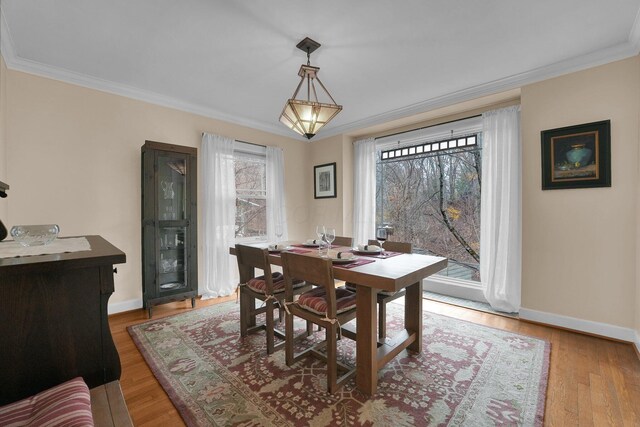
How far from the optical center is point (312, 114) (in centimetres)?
218

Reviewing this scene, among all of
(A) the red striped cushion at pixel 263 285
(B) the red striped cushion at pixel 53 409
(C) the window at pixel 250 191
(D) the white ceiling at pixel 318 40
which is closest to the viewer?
(B) the red striped cushion at pixel 53 409

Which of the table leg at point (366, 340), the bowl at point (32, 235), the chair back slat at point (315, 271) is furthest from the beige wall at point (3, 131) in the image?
the table leg at point (366, 340)

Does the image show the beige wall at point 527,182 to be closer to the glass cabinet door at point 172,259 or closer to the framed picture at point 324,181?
the glass cabinet door at point 172,259

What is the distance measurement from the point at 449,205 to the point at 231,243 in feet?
10.1

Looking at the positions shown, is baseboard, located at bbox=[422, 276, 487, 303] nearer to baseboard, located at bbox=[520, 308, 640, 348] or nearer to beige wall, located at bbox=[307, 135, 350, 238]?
baseboard, located at bbox=[520, 308, 640, 348]

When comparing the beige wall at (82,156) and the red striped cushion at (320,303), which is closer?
the red striped cushion at (320,303)

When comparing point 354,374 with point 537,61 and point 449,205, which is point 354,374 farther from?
point 537,61

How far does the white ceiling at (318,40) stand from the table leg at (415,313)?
201 cm

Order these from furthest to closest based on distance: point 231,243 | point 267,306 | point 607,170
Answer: point 231,243 → point 607,170 → point 267,306

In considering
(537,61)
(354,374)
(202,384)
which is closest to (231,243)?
(202,384)

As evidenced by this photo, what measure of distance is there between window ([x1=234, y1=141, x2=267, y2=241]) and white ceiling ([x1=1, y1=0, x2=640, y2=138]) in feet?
3.55

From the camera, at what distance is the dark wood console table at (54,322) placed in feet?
2.85

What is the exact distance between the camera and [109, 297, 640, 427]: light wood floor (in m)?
1.61

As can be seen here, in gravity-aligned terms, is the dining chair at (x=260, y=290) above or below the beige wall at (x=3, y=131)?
below
